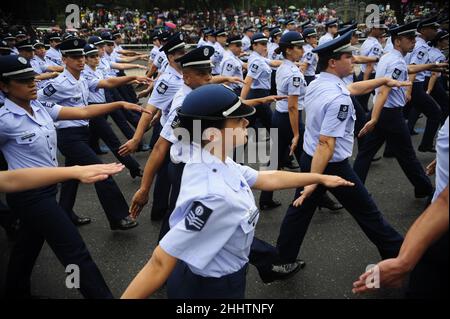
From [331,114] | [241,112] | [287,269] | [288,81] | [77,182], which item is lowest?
[287,269]

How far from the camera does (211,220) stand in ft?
5.89

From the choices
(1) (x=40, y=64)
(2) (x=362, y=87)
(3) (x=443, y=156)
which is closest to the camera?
(3) (x=443, y=156)

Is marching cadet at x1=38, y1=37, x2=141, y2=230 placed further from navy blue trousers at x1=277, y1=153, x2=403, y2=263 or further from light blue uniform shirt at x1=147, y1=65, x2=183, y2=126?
navy blue trousers at x1=277, y1=153, x2=403, y2=263

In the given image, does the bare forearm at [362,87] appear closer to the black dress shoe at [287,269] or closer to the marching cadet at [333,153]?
the marching cadet at [333,153]

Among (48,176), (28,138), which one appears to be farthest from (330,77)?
(28,138)

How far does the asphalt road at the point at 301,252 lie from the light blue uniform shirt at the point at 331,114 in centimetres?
101

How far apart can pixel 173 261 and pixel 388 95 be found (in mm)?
3753

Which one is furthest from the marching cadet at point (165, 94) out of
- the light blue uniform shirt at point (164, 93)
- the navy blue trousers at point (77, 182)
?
the navy blue trousers at point (77, 182)

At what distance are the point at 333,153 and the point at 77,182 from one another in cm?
272

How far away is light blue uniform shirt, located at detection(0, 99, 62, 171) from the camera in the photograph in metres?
2.99

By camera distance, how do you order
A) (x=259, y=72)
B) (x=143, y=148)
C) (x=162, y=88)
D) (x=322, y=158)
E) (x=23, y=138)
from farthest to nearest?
(x=143, y=148) < (x=259, y=72) < (x=162, y=88) < (x=322, y=158) < (x=23, y=138)

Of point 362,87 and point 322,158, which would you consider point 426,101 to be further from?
point 322,158

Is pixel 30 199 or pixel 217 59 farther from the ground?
pixel 30 199
